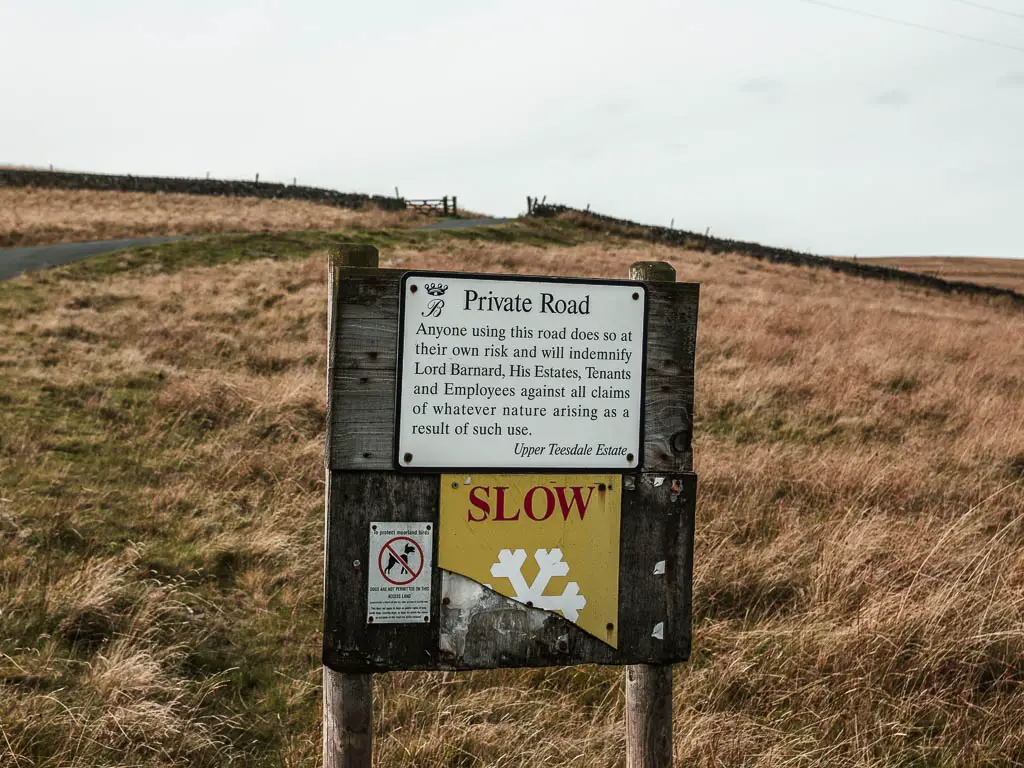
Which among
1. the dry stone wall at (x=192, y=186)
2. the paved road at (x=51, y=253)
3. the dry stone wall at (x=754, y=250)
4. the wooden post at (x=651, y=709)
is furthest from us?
the dry stone wall at (x=192, y=186)

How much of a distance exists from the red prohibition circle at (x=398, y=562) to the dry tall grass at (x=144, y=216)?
83.2 ft

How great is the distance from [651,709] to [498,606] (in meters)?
0.61

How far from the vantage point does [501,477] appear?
7.47 feet

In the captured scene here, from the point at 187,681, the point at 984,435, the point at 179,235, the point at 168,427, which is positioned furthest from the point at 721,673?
the point at 179,235

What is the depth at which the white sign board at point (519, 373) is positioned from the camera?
224 cm

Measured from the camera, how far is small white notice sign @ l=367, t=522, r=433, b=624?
2.22m

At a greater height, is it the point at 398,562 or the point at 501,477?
the point at 501,477

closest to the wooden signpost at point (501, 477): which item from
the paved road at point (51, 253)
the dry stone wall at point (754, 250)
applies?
the paved road at point (51, 253)

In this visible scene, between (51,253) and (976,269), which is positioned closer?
(51,253)

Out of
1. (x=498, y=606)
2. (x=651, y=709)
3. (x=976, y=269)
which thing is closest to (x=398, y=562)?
(x=498, y=606)

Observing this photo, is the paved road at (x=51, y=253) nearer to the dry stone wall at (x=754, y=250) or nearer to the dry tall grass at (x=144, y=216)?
the dry tall grass at (x=144, y=216)

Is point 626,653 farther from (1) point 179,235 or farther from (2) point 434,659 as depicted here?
(1) point 179,235

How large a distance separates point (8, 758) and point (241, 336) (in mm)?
8233

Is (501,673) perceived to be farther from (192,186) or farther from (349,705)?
(192,186)
